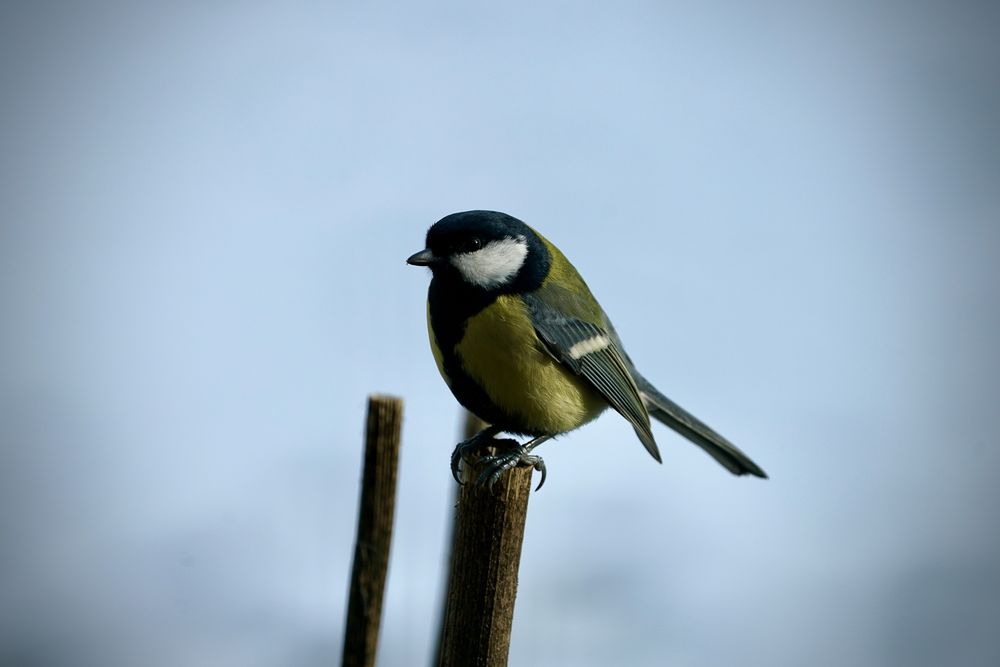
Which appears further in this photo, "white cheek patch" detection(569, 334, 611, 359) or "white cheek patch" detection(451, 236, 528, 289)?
"white cheek patch" detection(569, 334, 611, 359)

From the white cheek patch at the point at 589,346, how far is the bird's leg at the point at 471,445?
32 centimetres

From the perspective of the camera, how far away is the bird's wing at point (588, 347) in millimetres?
2309

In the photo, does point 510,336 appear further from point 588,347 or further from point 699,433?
point 699,433

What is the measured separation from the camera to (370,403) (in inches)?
43.6

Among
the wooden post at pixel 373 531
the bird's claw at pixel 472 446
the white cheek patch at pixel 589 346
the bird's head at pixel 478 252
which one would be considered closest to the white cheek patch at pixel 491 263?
the bird's head at pixel 478 252

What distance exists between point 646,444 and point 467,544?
0.86m

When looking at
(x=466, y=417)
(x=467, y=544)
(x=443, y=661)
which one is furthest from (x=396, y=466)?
(x=466, y=417)

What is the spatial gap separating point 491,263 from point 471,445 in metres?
0.51

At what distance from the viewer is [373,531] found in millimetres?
1127

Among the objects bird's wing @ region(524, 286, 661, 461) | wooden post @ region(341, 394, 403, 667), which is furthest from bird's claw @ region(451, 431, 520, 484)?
wooden post @ region(341, 394, 403, 667)

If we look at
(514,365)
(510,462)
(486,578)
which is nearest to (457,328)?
(514,365)

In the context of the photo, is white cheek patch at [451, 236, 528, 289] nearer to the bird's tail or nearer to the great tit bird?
the great tit bird

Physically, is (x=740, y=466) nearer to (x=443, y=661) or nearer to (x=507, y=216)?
(x=507, y=216)

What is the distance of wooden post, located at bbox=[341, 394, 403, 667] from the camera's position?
1.10 metres
